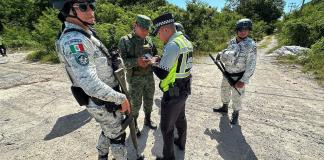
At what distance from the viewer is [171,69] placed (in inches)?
129

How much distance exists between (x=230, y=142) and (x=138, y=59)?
2021 mm

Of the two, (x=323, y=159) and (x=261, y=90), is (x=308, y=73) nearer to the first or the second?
(x=261, y=90)

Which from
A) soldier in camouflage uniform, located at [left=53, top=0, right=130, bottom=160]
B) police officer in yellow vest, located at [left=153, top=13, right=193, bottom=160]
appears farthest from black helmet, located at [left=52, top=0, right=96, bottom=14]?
police officer in yellow vest, located at [left=153, top=13, right=193, bottom=160]

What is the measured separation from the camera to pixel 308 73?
9.17m

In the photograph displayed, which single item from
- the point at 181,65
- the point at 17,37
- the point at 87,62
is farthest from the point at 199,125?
the point at 17,37

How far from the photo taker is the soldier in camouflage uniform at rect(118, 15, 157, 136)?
153 inches

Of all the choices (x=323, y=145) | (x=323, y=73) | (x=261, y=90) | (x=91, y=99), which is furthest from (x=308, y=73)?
(x=91, y=99)

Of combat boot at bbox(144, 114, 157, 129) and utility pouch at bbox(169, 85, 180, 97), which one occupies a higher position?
utility pouch at bbox(169, 85, 180, 97)

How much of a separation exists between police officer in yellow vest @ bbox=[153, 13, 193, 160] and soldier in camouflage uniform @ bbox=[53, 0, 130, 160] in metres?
0.70

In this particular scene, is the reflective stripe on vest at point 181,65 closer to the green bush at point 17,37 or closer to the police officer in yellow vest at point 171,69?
the police officer in yellow vest at point 171,69

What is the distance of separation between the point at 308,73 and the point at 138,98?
Answer: 722cm

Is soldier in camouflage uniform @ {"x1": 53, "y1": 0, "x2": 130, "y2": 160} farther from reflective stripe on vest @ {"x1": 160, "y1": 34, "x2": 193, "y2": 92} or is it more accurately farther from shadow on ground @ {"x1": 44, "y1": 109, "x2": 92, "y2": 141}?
shadow on ground @ {"x1": 44, "y1": 109, "x2": 92, "y2": 141}

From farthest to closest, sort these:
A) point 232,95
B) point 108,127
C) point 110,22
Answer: point 110,22 → point 232,95 → point 108,127

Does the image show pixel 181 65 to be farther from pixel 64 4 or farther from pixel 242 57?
pixel 242 57
